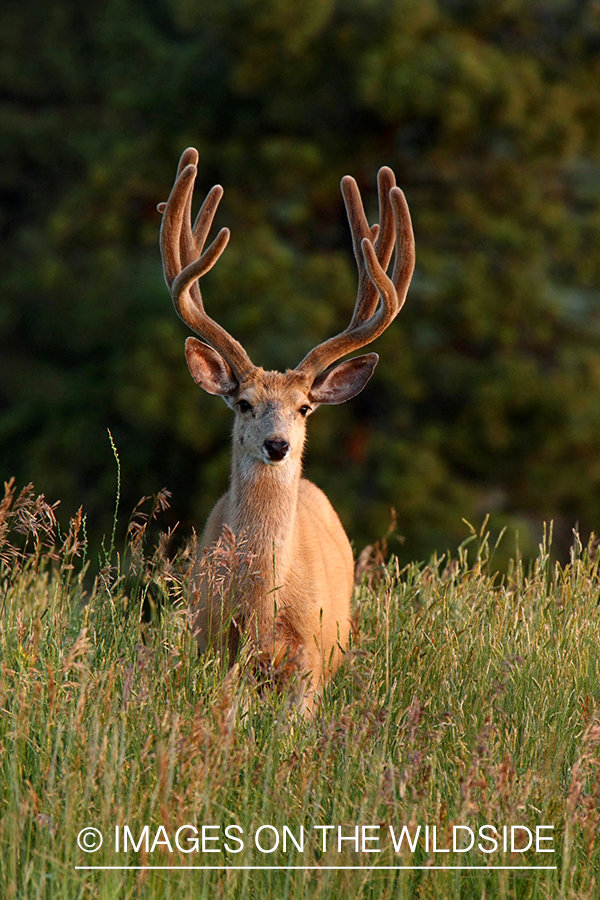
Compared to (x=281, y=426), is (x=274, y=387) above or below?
above

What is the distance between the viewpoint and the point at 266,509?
5.29m

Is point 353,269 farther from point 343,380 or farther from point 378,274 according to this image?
point 378,274

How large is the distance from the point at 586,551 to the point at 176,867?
9.22ft

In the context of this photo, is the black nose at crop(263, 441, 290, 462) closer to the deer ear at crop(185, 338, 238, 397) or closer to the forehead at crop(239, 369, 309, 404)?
the forehead at crop(239, 369, 309, 404)

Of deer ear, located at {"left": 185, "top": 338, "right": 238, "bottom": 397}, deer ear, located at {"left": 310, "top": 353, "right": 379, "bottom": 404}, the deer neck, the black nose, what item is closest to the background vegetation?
deer ear, located at {"left": 310, "top": 353, "right": 379, "bottom": 404}

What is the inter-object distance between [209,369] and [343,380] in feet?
2.14

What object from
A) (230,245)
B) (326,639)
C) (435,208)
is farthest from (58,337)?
(326,639)

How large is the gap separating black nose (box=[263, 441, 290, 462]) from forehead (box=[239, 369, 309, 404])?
0.97 feet

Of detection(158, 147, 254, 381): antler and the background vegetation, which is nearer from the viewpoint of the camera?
detection(158, 147, 254, 381): antler

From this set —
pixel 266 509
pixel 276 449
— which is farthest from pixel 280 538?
pixel 276 449

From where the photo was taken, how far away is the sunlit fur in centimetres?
502

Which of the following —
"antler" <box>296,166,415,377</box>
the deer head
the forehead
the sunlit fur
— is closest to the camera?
the sunlit fur

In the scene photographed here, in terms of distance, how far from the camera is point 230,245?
14195mm

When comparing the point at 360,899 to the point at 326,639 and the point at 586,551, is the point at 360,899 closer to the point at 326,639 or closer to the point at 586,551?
the point at 326,639
